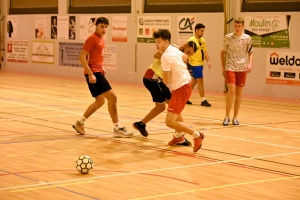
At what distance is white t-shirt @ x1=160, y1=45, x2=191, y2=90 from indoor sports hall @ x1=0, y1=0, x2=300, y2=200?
108cm

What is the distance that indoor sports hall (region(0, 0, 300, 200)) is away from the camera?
7436 mm

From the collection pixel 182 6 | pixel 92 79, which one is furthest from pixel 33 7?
pixel 92 79

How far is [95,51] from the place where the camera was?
10859 millimetres

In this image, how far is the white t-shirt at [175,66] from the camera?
9.27m

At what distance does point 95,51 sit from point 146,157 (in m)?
2.56

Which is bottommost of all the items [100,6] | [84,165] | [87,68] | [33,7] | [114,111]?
[84,165]

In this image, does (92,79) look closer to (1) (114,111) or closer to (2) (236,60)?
(1) (114,111)

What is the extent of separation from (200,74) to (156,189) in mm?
9597

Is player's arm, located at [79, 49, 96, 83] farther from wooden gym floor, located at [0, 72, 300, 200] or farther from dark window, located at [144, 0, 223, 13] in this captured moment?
dark window, located at [144, 0, 223, 13]

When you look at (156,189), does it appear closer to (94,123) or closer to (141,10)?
(94,123)

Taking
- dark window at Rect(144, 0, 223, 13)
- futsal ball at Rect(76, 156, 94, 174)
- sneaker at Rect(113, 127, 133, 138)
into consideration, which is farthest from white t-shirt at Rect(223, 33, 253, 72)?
dark window at Rect(144, 0, 223, 13)

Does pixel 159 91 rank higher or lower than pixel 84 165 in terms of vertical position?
higher

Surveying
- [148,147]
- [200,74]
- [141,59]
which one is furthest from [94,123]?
[141,59]

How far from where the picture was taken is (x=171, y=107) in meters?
9.41
